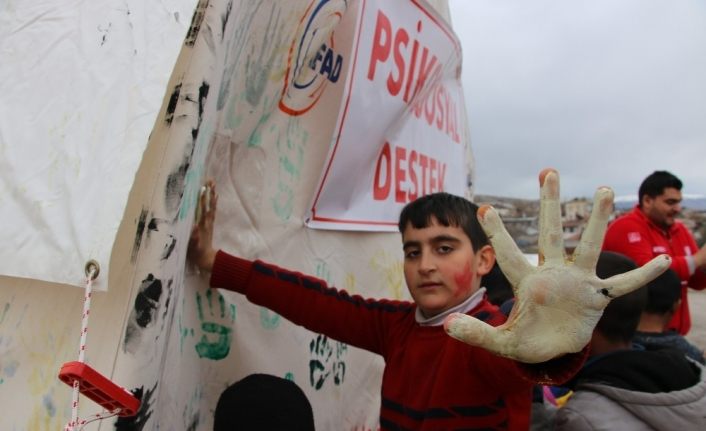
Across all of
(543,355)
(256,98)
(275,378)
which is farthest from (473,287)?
(256,98)

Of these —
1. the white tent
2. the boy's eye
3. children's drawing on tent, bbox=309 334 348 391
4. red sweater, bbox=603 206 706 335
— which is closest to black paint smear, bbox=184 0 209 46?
the white tent

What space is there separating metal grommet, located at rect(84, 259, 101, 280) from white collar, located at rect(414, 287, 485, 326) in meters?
0.65

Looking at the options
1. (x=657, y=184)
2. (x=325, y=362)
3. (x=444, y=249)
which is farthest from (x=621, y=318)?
(x=657, y=184)

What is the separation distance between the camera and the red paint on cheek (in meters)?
1.09

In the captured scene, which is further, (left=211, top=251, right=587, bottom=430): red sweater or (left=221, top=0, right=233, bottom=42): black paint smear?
(left=211, top=251, right=587, bottom=430): red sweater

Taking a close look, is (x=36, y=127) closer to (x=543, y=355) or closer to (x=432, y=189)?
(x=543, y=355)

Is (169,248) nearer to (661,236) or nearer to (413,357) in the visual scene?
(413,357)

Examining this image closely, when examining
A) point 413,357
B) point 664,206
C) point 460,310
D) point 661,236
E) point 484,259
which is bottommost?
point 413,357

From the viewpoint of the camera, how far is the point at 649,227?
2436 mm

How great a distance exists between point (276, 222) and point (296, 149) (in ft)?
0.64

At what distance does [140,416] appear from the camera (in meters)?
0.76

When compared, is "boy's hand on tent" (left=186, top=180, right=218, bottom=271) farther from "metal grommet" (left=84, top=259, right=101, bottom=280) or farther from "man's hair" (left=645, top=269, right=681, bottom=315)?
"man's hair" (left=645, top=269, right=681, bottom=315)

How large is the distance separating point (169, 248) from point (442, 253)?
1.85 ft

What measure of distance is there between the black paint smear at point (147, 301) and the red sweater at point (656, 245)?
7.02 feet
